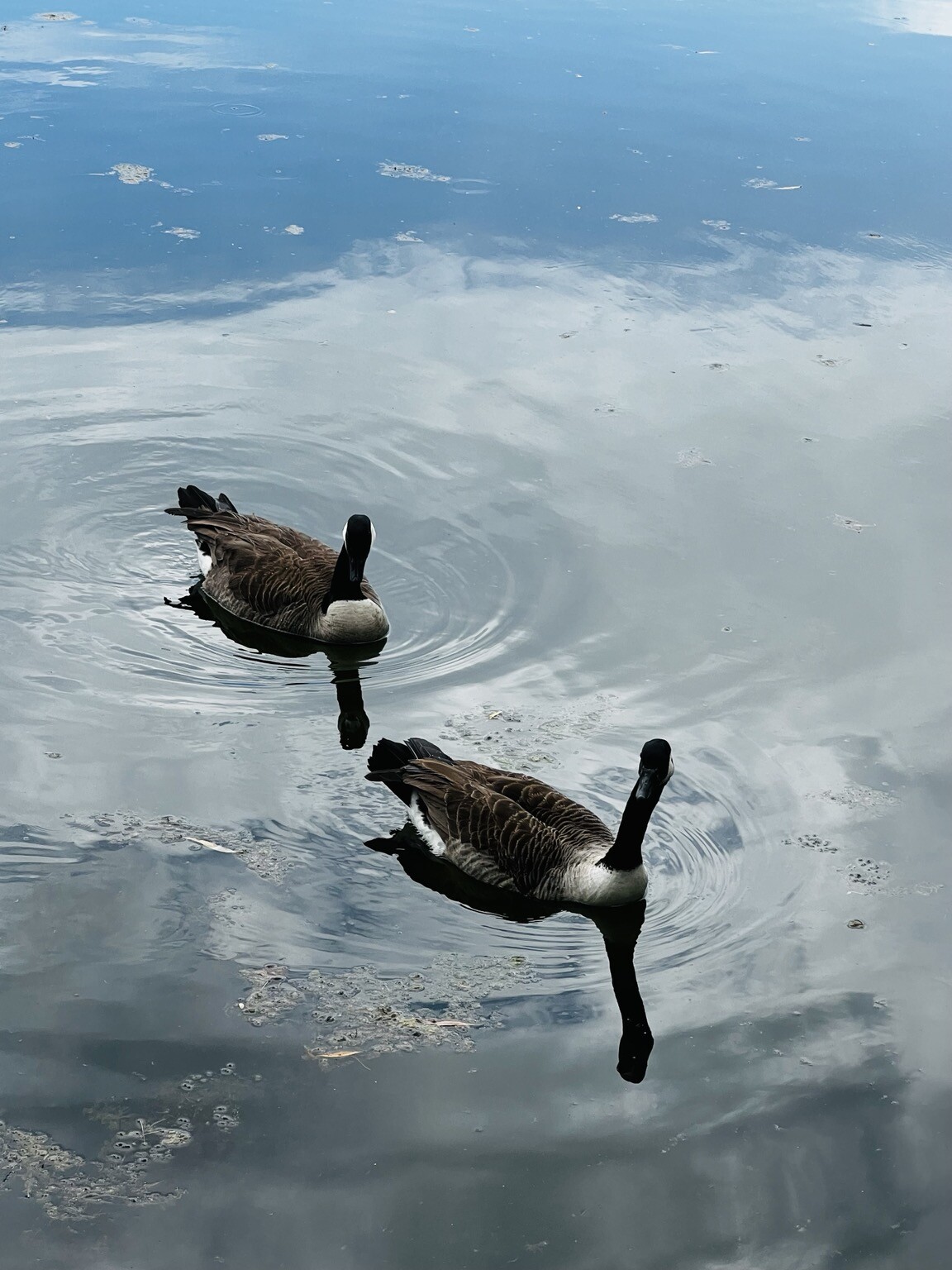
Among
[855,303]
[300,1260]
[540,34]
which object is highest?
[540,34]

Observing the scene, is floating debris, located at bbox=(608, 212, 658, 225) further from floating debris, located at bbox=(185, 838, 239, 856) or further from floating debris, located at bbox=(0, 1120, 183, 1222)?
floating debris, located at bbox=(0, 1120, 183, 1222)

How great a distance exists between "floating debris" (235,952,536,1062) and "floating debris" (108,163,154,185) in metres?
13.6

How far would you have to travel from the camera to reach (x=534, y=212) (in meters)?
18.1

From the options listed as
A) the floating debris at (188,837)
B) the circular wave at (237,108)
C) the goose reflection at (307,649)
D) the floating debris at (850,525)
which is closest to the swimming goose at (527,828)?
the floating debris at (188,837)

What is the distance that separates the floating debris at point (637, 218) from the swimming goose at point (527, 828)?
11.2 meters

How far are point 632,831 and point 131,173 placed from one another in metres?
13.7

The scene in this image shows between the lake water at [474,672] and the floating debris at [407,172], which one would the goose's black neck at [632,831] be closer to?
the lake water at [474,672]


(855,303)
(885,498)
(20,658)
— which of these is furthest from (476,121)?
(20,658)

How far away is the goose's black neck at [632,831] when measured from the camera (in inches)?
303

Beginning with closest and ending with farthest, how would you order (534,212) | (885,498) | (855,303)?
(885,498) → (855,303) → (534,212)

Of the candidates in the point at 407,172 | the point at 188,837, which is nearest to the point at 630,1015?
the point at 188,837

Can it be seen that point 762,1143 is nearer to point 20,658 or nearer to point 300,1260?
point 300,1260

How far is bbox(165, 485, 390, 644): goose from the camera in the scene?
10523 millimetres

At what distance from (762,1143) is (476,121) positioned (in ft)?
57.5
